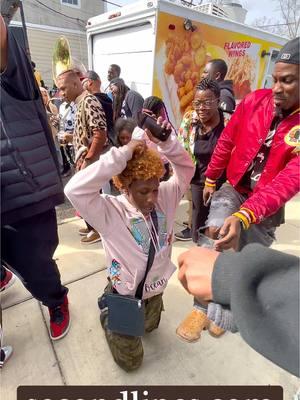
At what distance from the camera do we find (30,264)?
1.59 m

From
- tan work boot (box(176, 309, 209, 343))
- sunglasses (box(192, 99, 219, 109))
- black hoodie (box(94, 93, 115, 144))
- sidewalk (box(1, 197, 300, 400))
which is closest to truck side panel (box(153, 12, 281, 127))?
black hoodie (box(94, 93, 115, 144))

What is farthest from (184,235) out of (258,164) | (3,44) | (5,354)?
(3,44)

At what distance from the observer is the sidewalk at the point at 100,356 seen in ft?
5.25

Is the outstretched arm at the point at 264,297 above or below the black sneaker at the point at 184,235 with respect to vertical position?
above

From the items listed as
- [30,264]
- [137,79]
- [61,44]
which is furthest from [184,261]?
[137,79]

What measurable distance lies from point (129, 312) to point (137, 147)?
2.87 ft

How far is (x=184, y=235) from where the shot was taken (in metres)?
3.15

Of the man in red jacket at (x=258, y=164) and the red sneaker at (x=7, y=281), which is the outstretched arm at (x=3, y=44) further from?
the red sneaker at (x=7, y=281)

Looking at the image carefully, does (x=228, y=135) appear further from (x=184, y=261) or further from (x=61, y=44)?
(x=61, y=44)

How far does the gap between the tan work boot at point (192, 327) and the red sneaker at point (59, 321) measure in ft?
2.60

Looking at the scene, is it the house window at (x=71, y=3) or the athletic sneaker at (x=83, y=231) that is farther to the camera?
the house window at (x=71, y=3)

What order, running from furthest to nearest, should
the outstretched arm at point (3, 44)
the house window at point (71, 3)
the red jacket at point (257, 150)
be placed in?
the house window at point (71, 3)
the red jacket at point (257, 150)
the outstretched arm at point (3, 44)

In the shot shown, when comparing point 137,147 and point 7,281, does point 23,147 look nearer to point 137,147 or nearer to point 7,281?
point 137,147

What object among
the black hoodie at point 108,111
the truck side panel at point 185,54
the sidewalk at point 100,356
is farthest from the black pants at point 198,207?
the truck side panel at point 185,54
